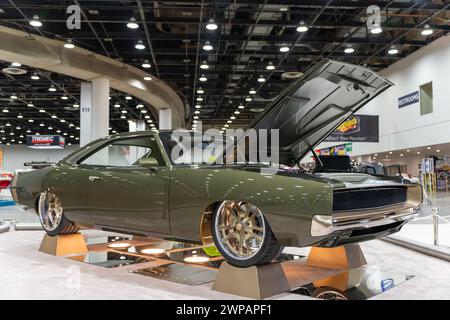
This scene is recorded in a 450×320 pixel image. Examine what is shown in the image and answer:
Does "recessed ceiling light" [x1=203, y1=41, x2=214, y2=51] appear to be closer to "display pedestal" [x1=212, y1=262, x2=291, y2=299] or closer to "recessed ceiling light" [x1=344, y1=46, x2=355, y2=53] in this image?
"recessed ceiling light" [x1=344, y1=46, x2=355, y2=53]

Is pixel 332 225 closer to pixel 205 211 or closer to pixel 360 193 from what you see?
pixel 360 193

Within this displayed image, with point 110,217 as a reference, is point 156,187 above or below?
above

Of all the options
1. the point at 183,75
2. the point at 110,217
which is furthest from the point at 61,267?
the point at 183,75

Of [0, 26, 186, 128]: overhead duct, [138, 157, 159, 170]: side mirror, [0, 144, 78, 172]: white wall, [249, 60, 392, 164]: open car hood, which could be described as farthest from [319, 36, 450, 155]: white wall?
[0, 144, 78, 172]: white wall

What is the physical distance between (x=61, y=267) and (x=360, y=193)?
2662 mm

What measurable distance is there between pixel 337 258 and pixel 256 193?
145cm

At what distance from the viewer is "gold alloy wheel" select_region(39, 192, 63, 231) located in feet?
14.8

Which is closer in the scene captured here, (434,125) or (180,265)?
(180,265)

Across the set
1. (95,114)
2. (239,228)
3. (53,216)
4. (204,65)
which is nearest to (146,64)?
(204,65)

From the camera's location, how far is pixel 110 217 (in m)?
3.68

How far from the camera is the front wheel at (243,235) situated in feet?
9.11

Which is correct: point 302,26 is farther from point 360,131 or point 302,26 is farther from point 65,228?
point 65,228
